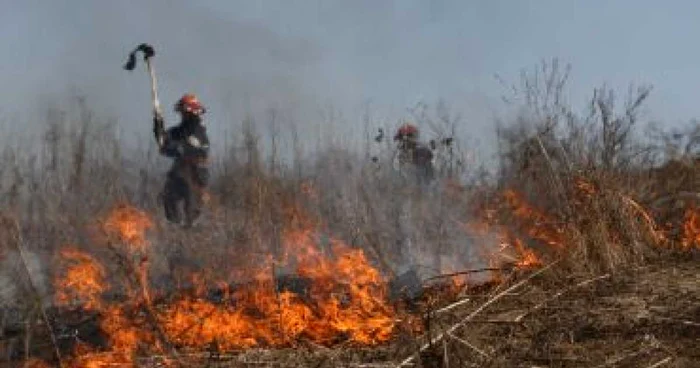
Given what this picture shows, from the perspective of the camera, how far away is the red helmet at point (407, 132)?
16141mm

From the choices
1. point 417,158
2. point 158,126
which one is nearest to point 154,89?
point 158,126

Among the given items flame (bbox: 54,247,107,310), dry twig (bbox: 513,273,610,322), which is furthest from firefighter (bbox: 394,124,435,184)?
dry twig (bbox: 513,273,610,322)

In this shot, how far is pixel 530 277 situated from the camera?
6.46 metres

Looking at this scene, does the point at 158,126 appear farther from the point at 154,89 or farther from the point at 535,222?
the point at 535,222

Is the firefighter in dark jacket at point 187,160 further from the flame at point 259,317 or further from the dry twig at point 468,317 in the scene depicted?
the dry twig at point 468,317

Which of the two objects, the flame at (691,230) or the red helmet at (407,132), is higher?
the red helmet at (407,132)

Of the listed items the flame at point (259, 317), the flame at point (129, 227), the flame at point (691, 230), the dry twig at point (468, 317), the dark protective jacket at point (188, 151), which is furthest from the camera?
the dark protective jacket at point (188, 151)

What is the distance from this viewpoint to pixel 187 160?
1279cm

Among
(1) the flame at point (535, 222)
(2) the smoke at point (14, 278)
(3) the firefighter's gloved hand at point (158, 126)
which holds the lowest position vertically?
(2) the smoke at point (14, 278)

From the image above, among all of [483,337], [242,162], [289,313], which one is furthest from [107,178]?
[483,337]

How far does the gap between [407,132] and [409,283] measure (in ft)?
27.1

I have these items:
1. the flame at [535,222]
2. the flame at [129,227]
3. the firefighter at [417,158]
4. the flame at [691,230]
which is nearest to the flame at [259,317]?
the flame at [535,222]

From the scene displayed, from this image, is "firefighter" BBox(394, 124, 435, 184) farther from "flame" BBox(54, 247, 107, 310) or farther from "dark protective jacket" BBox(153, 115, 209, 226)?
"flame" BBox(54, 247, 107, 310)

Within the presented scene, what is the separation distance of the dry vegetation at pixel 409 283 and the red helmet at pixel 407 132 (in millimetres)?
1661
